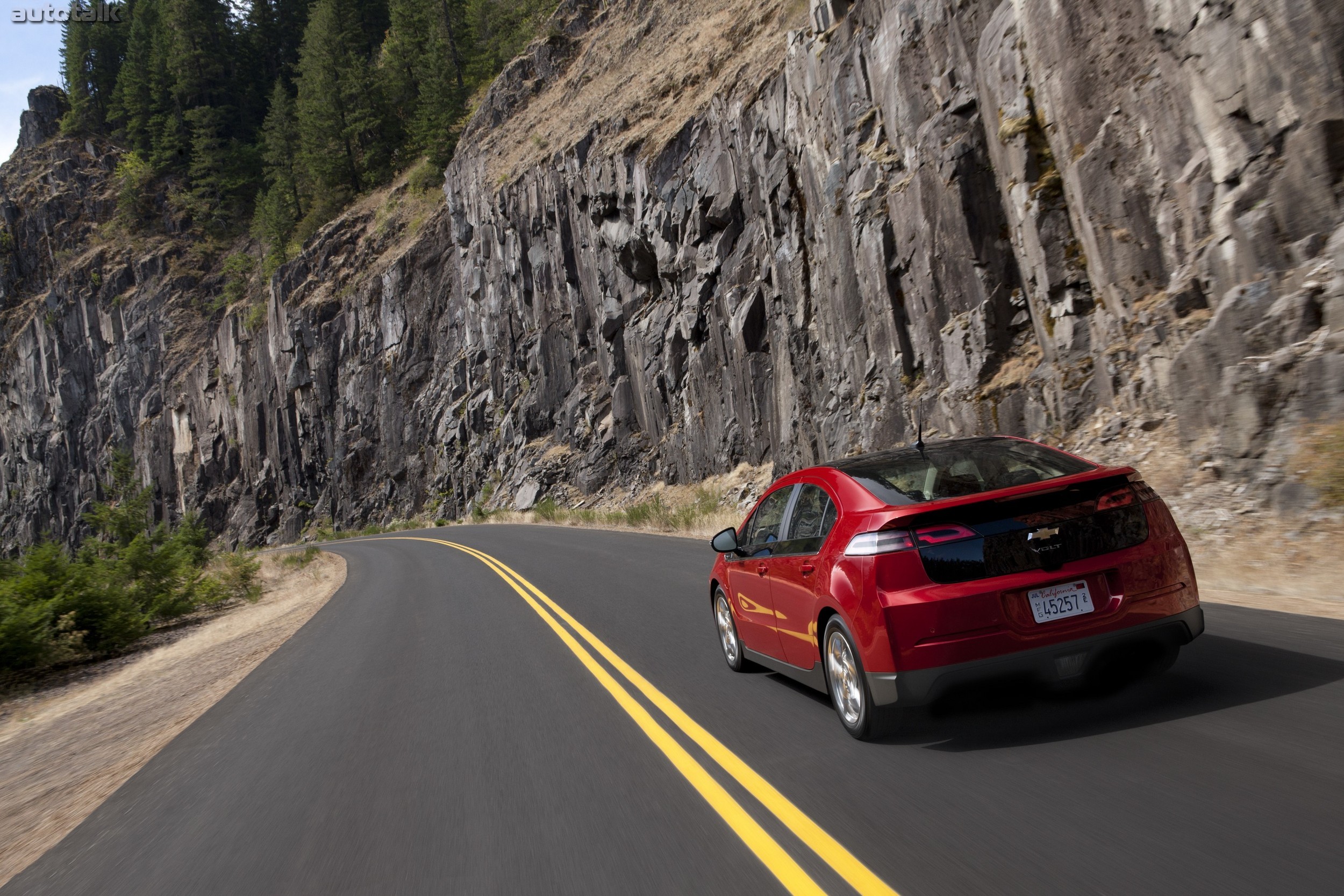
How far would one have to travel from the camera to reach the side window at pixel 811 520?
5016 millimetres

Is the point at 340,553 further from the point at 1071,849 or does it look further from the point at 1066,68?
the point at 1071,849

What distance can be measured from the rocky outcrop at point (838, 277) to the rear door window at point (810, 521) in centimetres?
573

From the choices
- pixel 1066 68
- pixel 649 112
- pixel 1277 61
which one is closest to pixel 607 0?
pixel 649 112

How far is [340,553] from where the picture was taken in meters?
33.2

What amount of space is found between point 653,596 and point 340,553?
25299 millimetres

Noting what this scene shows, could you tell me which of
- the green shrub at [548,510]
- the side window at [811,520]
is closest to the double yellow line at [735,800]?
the side window at [811,520]

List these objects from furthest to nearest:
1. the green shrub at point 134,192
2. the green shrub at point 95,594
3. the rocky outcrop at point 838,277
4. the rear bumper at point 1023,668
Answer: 1. the green shrub at point 134,192
2. the green shrub at point 95,594
3. the rocky outcrop at point 838,277
4. the rear bumper at point 1023,668

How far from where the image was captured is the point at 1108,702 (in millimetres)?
4543

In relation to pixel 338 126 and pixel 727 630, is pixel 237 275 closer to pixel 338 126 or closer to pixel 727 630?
pixel 338 126

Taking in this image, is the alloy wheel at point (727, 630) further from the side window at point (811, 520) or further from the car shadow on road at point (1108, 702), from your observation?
the car shadow on road at point (1108, 702)

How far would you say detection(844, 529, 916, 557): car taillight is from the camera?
14.1 ft

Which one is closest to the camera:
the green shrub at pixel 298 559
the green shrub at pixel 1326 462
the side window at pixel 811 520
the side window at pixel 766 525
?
the side window at pixel 811 520

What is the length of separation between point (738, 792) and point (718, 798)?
3.9 inches

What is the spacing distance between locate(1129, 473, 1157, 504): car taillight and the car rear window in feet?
0.67
